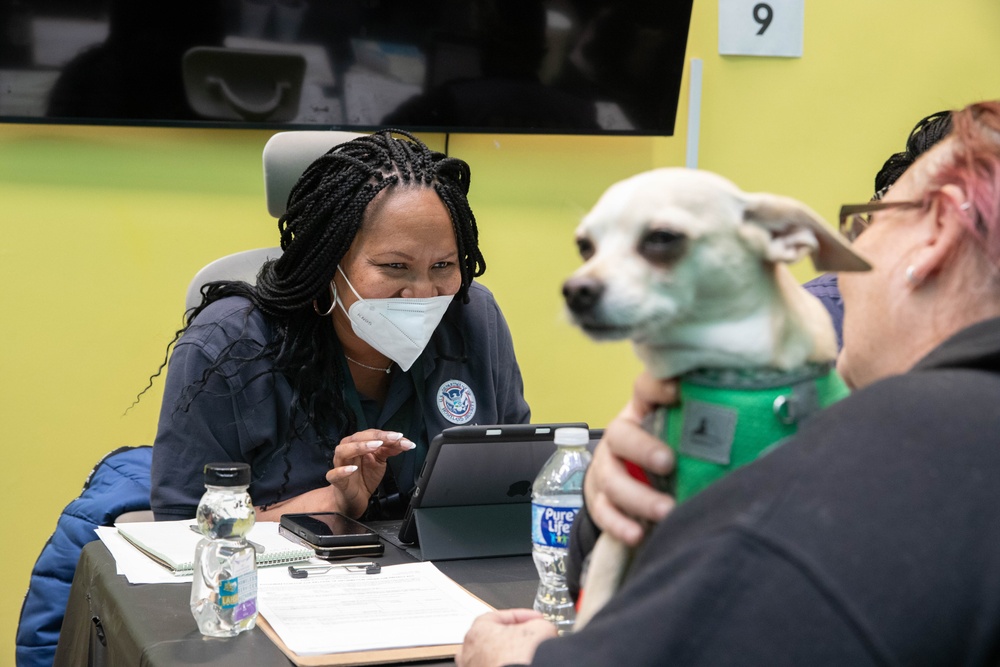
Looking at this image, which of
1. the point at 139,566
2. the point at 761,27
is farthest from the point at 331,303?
the point at 761,27

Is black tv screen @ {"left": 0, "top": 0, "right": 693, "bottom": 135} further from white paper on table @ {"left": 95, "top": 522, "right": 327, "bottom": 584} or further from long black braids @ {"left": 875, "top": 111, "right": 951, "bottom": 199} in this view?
white paper on table @ {"left": 95, "top": 522, "right": 327, "bottom": 584}

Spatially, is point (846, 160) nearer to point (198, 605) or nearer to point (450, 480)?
point (450, 480)

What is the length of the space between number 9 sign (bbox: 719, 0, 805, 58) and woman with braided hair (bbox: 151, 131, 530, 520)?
54.7 inches

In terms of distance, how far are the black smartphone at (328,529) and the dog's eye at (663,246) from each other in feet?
2.55

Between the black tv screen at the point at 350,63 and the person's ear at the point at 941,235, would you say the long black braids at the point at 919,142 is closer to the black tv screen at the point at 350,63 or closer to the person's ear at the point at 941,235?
the black tv screen at the point at 350,63

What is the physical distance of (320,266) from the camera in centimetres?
180

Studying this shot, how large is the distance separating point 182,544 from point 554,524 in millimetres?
532

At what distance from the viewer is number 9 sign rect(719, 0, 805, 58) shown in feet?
9.70

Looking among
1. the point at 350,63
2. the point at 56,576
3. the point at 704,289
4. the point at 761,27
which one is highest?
the point at 761,27

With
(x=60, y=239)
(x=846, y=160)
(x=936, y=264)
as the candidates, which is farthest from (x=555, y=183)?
(x=936, y=264)

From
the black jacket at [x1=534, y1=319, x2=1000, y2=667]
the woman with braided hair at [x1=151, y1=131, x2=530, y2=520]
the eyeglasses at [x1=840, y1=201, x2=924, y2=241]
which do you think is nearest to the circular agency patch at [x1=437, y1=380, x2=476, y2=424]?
the woman with braided hair at [x1=151, y1=131, x2=530, y2=520]

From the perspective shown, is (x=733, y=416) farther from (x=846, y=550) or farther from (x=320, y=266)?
(x=320, y=266)

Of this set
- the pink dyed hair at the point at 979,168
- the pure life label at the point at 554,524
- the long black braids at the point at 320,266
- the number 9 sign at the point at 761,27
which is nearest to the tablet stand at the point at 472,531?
the pure life label at the point at 554,524

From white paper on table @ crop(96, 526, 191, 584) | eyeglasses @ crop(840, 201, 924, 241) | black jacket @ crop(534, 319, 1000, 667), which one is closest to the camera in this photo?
black jacket @ crop(534, 319, 1000, 667)
